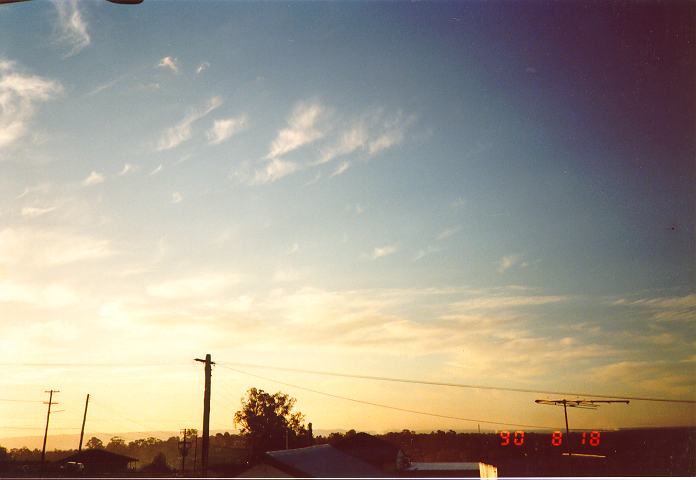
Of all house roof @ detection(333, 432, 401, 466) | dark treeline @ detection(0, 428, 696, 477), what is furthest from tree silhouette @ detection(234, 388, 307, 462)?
house roof @ detection(333, 432, 401, 466)

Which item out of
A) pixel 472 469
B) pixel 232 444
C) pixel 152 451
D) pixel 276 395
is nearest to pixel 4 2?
pixel 472 469

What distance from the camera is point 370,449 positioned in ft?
127

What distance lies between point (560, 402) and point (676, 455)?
89.1 m

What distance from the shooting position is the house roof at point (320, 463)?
26172 mm

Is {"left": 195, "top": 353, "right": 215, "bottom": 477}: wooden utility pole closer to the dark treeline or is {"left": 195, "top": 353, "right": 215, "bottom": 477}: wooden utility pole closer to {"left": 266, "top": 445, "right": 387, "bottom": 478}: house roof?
{"left": 266, "top": 445, "right": 387, "bottom": 478}: house roof

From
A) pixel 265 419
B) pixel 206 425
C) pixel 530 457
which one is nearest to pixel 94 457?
pixel 265 419

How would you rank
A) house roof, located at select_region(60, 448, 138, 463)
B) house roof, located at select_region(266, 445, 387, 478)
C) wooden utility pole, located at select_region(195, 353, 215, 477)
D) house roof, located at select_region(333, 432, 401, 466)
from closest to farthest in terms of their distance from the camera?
wooden utility pole, located at select_region(195, 353, 215, 477) → house roof, located at select_region(266, 445, 387, 478) → house roof, located at select_region(333, 432, 401, 466) → house roof, located at select_region(60, 448, 138, 463)

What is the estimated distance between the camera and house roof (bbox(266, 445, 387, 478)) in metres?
26.2

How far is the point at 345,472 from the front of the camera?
27719 millimetres

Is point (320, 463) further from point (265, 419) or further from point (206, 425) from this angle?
point (265, 419)

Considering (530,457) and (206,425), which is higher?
(206,425)

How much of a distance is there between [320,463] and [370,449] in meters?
11.5

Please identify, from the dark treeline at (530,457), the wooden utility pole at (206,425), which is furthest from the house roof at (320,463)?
the dark treeline at (530,457)

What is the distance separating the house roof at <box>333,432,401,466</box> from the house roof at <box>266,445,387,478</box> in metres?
3.38
